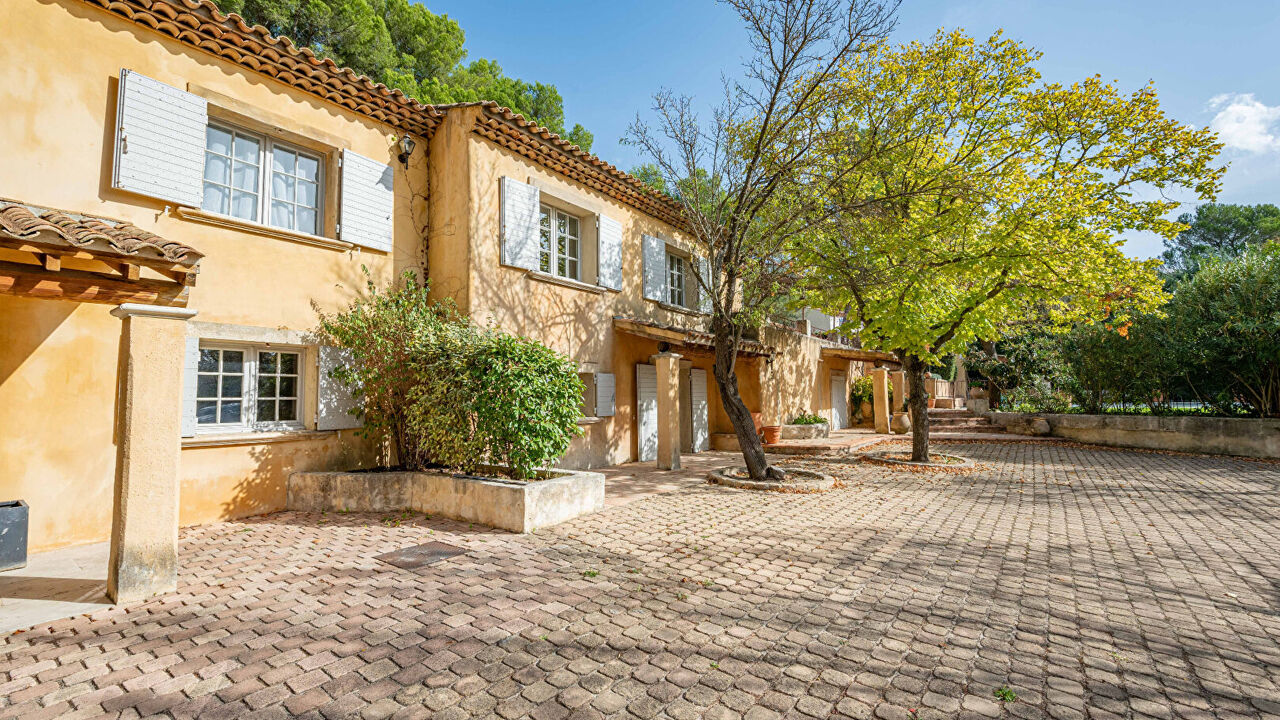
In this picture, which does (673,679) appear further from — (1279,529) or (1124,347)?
(1124,347)

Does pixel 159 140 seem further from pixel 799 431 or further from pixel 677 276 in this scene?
pixel 799 431

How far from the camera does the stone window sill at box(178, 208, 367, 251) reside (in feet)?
19.5

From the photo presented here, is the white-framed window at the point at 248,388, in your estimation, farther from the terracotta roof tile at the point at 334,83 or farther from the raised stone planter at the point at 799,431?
the raised stone planter at the point at 799,431

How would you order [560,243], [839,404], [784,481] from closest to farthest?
[784,481] < [560,243] < [839,404]

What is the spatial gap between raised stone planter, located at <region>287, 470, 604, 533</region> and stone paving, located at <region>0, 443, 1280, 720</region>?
0.69 feet

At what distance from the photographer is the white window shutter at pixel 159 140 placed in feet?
18.1

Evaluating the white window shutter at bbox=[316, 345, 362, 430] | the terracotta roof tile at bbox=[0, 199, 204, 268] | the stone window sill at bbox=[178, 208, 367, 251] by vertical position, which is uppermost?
the stone window sill at bbox=[178, 208, 367, 251]

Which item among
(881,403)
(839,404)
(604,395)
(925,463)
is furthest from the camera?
(839,404)

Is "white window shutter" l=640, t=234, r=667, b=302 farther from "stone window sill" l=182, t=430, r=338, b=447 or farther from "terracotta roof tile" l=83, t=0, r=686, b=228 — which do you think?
"stone window sill" l=182, t=430, r=338, b=447

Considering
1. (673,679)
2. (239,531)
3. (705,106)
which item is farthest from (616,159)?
(673,679)

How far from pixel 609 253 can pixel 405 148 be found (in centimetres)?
396

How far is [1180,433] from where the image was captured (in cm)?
1288

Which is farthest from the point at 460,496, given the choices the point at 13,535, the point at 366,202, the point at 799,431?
the point at 799,431

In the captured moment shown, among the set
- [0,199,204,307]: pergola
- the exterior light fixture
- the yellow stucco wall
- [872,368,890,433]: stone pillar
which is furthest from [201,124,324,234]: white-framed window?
[872,368,890,433]: stone pillar
